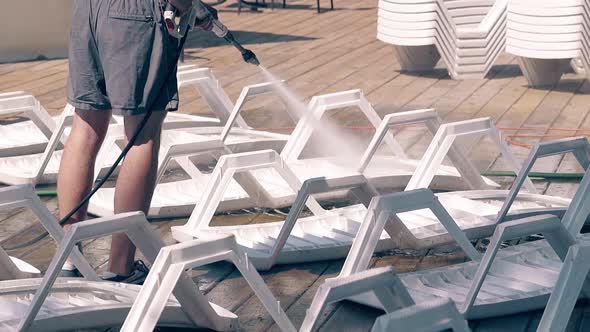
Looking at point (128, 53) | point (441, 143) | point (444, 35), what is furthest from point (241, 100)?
point (444, 35)

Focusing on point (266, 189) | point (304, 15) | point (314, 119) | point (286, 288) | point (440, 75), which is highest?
point (304, 15)

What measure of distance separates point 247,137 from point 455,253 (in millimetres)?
2081

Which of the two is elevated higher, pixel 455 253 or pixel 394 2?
pixel 394 2

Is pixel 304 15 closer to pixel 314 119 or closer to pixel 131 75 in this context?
pixel 314 119

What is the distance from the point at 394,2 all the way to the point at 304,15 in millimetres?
3952

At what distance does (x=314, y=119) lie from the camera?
5680 mm

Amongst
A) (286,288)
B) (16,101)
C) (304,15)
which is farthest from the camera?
(304,15)

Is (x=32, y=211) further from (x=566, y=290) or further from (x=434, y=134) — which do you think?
(x=434, y=134)

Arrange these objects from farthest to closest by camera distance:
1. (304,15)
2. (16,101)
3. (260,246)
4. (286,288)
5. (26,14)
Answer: (304,15) < (26,14) < (16,101) < (260,246) < (286,288)

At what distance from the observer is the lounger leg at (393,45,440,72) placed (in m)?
9.24

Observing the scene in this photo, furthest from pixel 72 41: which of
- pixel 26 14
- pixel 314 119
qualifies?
pixel 26 14

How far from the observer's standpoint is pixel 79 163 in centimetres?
440

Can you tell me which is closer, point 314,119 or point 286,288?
point 286,288

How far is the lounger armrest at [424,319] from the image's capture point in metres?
2.34
